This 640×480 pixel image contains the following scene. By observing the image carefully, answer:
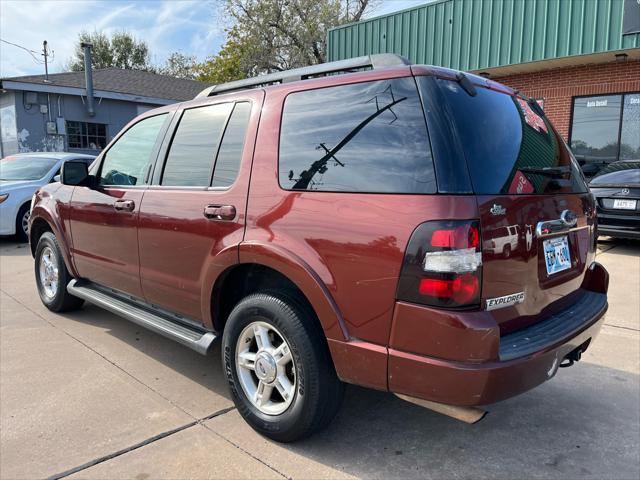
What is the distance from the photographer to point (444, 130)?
217 centimetres

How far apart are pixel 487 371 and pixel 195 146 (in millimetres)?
2265

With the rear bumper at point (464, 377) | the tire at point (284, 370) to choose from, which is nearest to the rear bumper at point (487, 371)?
the rear bumper at point (464, 377)

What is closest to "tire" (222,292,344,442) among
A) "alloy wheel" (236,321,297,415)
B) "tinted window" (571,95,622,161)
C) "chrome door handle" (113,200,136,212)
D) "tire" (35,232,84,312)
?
"alloy wheel" (236,321,297,415)

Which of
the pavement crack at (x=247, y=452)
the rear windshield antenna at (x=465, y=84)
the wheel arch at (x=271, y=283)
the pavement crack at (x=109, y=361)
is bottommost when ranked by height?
the pavement crack at (x=247, y=452)

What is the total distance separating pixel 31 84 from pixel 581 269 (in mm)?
19351

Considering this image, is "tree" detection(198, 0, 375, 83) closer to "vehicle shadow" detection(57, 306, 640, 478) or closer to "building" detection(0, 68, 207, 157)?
"building" detection(0, 68, 207, 157)

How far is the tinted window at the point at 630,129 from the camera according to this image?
10.7 m

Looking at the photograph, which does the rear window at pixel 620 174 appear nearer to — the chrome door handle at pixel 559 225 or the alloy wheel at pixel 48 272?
the chrome door handle at pixel 559 225

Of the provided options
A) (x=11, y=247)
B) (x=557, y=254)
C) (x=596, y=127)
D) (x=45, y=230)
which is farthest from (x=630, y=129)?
(x=11, y=247)

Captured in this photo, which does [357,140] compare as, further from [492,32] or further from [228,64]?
[228,64]

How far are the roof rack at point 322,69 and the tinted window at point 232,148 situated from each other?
290mm

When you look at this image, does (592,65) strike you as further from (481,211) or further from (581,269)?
(481,211)

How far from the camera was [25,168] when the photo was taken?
30.9ft

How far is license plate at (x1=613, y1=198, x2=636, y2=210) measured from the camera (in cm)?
747
